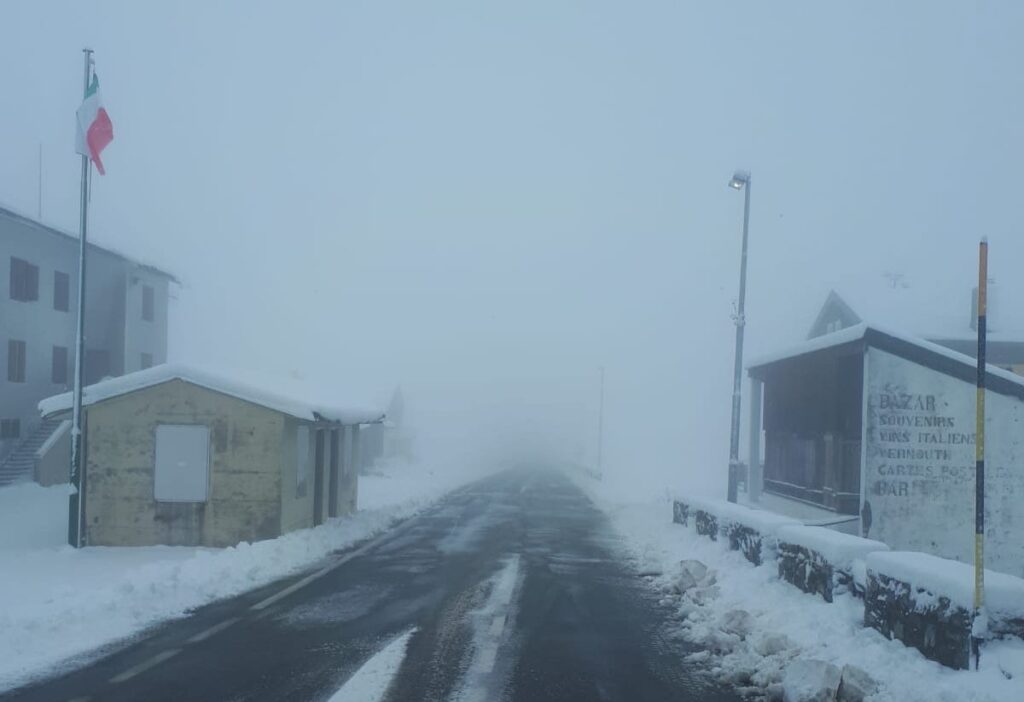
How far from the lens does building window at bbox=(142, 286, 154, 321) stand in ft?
141

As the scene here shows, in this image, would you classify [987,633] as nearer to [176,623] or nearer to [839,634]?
[839,634]

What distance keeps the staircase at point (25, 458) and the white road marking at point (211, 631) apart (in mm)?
22990

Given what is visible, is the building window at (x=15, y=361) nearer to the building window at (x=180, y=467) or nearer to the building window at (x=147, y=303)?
the building window at (x=147, y=303)

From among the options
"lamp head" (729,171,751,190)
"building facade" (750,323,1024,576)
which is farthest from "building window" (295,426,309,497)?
"lamp head" (729,171,751,190)

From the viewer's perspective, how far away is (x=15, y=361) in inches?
1320

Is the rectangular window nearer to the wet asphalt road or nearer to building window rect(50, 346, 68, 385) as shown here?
building window rect(50, 346, 68, 385)

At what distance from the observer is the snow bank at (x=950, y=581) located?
25.3 feet

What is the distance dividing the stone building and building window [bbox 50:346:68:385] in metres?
19.4

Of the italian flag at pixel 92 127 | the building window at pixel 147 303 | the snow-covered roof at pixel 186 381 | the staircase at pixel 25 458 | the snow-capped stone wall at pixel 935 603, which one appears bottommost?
the staircase at pixel 25 458

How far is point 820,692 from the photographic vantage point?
7555 millimetres

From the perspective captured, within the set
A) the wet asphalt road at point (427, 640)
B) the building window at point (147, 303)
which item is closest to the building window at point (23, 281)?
the building window at point (147, 303)

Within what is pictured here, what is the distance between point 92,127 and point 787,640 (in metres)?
14.7

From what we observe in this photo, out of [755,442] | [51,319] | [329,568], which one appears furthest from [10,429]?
[755,442]

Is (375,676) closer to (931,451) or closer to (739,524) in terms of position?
(739,524)
